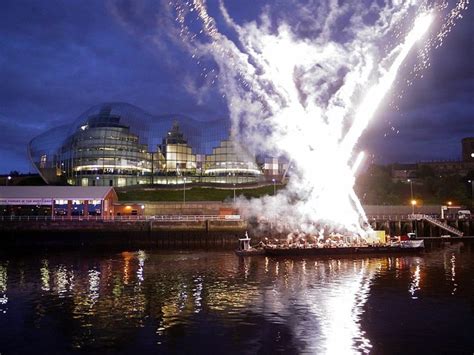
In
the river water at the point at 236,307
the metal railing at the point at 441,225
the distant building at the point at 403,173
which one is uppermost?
the distant building at the point at 403,173

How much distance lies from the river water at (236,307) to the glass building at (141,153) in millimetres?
62295

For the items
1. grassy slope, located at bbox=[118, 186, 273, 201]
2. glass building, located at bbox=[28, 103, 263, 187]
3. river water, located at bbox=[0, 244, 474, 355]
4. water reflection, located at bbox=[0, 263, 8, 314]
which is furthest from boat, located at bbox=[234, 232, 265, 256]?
glass building, located at bbox=[28, 103, 263, 187]

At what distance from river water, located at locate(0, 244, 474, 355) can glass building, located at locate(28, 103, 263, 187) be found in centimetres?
6229

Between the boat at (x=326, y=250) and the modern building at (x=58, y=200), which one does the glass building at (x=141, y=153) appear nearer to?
the modern building at (x=58, y=200)

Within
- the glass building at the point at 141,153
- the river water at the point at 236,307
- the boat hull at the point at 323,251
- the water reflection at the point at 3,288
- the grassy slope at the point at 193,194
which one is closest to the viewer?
the river water at the point at 236,307

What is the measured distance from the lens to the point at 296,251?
53438mm

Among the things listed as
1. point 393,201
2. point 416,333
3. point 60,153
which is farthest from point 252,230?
point 60,153

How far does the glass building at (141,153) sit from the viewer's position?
109 meters

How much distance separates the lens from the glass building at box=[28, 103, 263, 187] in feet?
357

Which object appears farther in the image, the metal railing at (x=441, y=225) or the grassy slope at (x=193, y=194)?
the grassy slope at (x=193, y=194)

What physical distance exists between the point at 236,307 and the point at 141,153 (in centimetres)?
8515

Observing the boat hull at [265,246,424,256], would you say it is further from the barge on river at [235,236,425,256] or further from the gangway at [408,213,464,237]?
the gangway at [408,213,464,237]

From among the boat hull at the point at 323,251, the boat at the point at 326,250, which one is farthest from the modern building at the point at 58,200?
the boat hull at the point at 323,251

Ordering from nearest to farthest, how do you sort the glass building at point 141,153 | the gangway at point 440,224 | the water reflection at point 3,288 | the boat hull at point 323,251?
the water reflection at point 3,288, the boat hull at point 323,251, the gangway at point 440,224, the glass building at point 141,153
